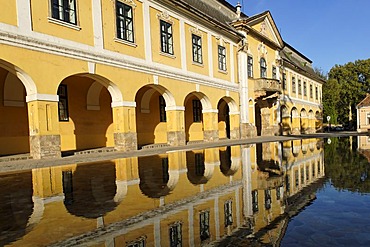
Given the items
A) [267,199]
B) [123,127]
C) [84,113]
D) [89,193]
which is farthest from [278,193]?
[84,113]

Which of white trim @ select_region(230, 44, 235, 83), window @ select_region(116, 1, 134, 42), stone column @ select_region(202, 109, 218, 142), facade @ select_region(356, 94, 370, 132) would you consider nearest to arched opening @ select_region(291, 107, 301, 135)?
facade @ select_region(356, 94, 370, 132)

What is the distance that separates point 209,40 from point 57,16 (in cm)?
1200

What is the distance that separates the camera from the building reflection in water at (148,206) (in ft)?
10.1

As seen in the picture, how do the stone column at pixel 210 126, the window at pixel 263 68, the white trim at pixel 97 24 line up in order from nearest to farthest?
the white trim at pixel 97 24
the stone column at pixel 210 126
the window at pixel 263 68

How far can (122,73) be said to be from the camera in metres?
14.6

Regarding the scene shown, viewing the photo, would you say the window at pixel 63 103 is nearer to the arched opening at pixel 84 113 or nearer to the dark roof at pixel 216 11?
the arched opening at pixel 84 113

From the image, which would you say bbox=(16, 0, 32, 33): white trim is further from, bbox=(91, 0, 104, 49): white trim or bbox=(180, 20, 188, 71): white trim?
bbox=(180, 20, 188, 71): white trim

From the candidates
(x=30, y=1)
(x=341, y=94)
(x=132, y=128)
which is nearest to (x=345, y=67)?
(x=341, y=94)

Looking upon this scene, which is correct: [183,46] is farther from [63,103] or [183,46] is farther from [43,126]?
[43,126]

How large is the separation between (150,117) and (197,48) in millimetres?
5926

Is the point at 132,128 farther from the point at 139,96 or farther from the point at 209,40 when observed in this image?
the point at 209,40

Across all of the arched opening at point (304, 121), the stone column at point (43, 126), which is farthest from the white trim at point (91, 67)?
the arched opening at point (304, 121)

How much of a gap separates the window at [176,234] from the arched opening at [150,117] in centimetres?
1581

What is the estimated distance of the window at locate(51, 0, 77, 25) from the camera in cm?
1200
